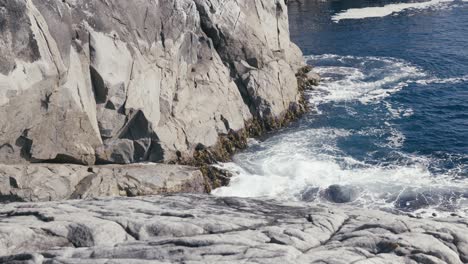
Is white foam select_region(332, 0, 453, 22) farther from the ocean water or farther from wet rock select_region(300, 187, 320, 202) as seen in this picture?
wet rock select_region(300, 187, 320, 202)

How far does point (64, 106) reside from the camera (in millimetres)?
41250

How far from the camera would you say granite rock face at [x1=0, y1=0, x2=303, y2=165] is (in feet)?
127

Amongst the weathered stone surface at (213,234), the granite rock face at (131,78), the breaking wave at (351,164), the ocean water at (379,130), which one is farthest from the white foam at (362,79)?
the weathered stone surface at (213,234)

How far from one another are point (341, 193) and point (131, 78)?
843 inches

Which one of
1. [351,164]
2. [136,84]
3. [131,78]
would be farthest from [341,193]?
[131,78]

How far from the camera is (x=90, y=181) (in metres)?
41.1

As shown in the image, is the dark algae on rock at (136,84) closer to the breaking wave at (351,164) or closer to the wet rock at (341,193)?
the breaking wave at (351,164)

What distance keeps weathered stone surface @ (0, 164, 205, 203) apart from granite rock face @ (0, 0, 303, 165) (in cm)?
155

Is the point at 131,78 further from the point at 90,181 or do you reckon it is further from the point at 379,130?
the point at 379,130

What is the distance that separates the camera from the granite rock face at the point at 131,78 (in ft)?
127

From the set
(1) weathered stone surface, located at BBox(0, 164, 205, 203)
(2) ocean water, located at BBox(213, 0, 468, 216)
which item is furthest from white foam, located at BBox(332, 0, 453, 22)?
(1) weathered stone surface, located at BBox(0, 164, 205, 203)

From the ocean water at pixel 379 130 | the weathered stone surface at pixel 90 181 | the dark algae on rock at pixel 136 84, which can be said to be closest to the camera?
the weathered stone surface at pixel 90 181

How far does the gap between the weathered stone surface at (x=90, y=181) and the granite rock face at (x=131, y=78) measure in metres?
1.55

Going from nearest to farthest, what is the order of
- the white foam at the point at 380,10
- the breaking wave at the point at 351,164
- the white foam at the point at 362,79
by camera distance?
the breaking wave at the point at 351,164 < the white foam at the point at 362,79 < the white foam at the point at 380,10
